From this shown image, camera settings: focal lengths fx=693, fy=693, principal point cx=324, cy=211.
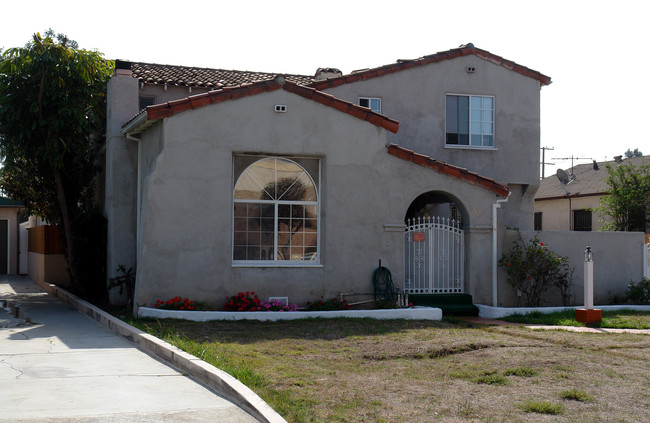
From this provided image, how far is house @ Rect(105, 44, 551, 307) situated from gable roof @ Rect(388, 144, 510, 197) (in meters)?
0.03

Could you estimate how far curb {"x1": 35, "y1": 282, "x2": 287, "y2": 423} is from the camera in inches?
259

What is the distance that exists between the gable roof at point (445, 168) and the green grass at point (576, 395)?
8283 mm

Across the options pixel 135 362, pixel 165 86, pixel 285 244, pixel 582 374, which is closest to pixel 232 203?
pixel 285 244

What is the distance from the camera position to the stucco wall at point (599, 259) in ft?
52.8

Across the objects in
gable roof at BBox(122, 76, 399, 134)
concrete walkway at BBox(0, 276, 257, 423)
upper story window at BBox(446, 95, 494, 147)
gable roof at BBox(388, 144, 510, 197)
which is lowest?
concrete walkway at BBox(0, 276, 257, 423)

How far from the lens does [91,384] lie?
7.77m

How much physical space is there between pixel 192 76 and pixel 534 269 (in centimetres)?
1105

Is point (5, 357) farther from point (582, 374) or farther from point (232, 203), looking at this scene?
point (582, 374)

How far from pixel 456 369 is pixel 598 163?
107 ft

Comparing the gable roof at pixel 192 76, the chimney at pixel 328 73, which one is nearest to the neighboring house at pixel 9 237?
the gable roof at pixel 192 76

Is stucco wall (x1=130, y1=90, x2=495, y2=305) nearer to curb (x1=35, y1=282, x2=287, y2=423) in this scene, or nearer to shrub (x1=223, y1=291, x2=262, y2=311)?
shrub (x1=223, y1=291, x2=262, y2=311)

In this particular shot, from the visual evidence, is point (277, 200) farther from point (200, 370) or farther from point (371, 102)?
point (200, 370)

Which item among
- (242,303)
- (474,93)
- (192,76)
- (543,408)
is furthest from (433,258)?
(192,76)

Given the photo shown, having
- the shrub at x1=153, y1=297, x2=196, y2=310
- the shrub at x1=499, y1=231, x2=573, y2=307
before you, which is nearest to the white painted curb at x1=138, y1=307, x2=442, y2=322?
the shrub at x1=153, y1=297, x2=196, y2=310
